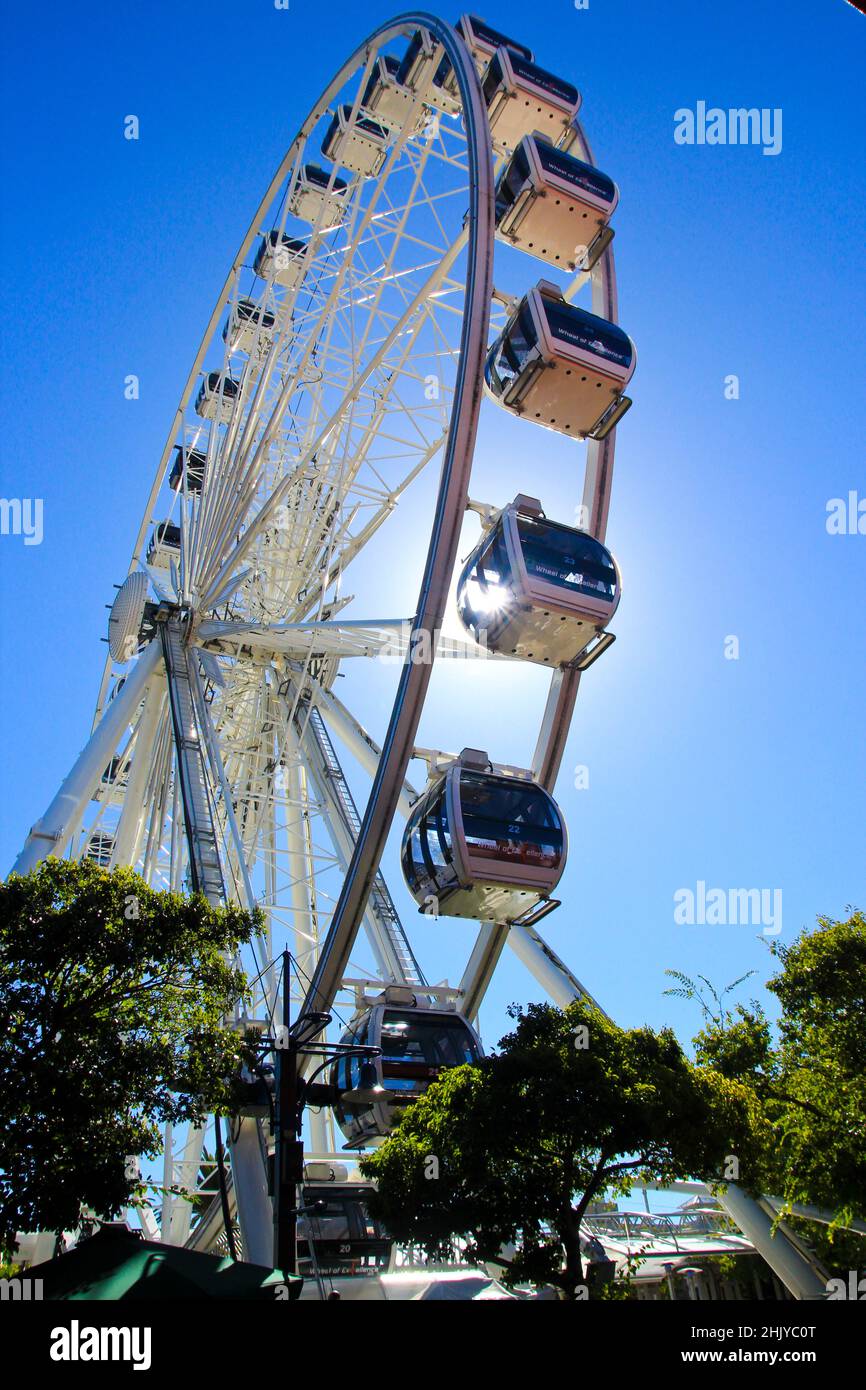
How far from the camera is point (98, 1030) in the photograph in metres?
11.2

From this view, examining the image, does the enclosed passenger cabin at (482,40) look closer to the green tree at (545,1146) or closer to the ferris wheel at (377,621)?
the ferris wheel at (377,621)

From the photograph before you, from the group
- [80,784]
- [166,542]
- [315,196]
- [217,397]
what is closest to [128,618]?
[80,784]

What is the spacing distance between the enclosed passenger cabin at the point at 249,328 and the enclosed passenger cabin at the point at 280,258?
825 mm

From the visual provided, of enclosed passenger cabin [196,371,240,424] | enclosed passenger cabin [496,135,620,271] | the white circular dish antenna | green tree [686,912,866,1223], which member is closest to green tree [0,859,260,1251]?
green tree [686,912,866,1223]

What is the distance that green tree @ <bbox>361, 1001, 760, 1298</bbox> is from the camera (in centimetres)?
1223

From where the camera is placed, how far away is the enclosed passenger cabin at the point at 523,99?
18.3 metres

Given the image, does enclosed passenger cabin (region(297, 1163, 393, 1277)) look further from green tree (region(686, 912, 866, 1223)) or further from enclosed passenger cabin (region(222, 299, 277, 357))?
enclosed passenger cabin (region(222, 299, 277, 357))

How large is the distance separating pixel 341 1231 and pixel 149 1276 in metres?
8.02

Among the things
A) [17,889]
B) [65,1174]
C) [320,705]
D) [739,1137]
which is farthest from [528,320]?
[65,1174]

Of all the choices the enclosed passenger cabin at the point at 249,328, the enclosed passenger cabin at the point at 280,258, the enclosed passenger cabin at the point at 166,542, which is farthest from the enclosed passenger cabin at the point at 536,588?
the enclosed passenger cabin at the point at 166,542

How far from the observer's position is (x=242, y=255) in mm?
24812

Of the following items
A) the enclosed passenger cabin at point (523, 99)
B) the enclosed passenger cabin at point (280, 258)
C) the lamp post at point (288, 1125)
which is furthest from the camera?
the enclosed passenger cabin at point (280, 258)
